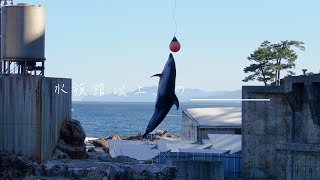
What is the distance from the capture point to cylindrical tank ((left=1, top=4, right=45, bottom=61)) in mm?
27969

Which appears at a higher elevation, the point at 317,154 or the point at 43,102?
the point at 43,102

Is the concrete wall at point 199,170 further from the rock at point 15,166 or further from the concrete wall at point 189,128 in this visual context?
the concrete wall at point 189,128

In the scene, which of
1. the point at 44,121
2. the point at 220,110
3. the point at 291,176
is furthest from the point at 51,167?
the point at 220,110

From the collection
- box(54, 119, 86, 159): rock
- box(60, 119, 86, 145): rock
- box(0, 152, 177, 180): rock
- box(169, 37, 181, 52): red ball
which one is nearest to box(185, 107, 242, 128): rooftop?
box(54, 119, 86, 159): rock

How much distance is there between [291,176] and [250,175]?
4926 millimetres

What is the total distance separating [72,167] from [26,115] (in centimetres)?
324

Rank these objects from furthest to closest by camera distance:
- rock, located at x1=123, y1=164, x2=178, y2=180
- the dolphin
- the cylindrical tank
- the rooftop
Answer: the rooftop
the cylindrical tank
rock, located at x1=123, y1=164, x2=178, y2=180
the dolphin

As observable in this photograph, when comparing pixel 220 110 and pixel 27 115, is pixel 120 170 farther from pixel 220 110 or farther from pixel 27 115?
pixel 220 110

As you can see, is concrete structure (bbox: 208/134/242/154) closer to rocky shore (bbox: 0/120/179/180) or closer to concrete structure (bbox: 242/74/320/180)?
concrete structure (bbox: 242/74/320/180)

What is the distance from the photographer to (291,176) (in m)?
31.4

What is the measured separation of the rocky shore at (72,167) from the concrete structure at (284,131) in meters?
6.72

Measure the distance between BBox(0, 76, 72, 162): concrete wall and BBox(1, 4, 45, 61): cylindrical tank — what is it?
92.5 inches

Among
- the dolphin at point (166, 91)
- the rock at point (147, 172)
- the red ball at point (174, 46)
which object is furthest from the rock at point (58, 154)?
the red ball at point (174, 46)

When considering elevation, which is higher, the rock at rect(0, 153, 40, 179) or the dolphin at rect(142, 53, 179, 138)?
the dolphin at rect(142, 53, 179, 138)
